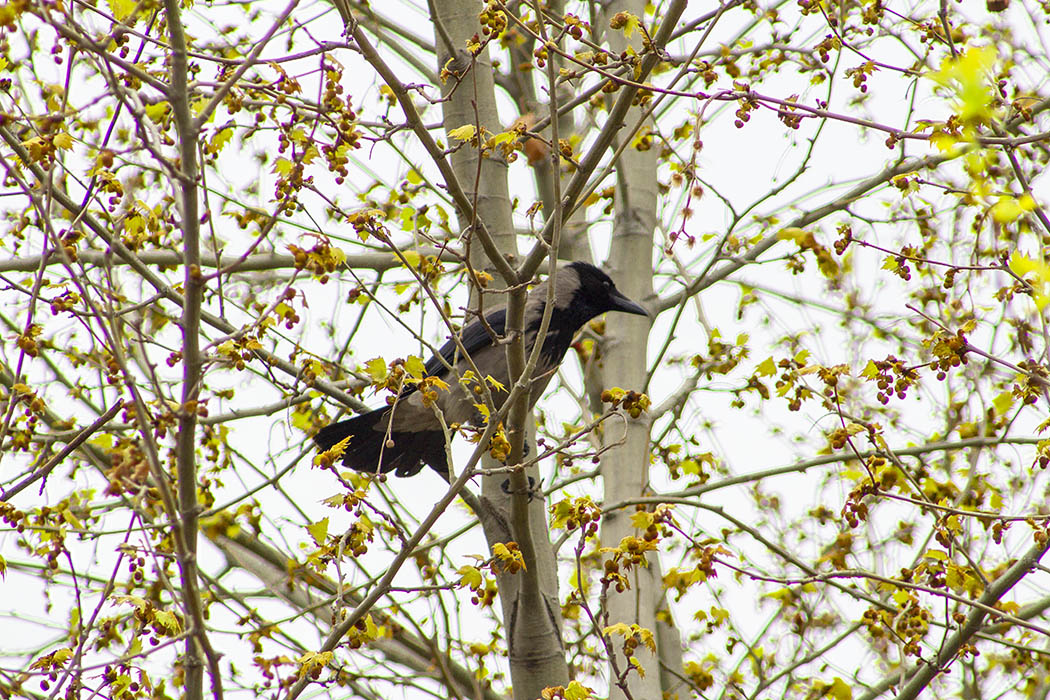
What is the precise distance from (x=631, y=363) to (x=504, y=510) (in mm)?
1503

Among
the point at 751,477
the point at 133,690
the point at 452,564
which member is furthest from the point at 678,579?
the point at 133,690

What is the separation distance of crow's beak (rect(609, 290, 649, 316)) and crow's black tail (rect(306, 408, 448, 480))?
47.2 inches

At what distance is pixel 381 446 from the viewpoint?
554cm

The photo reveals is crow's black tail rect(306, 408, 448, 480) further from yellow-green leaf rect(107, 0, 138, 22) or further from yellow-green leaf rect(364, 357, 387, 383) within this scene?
yellow-green leaf rect(107, 0, 138, 22)

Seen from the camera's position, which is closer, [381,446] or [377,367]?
[377,367]

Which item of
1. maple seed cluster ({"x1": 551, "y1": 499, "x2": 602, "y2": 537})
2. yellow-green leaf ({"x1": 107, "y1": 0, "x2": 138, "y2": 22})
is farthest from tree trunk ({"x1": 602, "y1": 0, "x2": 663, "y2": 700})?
yellow-green leaf ({"x1": 107, "y1": 0, "x2": 138, "y2": 22})

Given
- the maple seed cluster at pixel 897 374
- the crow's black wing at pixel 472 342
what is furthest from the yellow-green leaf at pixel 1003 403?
the crow's black wing at pixel 472 342

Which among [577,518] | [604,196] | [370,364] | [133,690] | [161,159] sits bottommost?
[133,690]

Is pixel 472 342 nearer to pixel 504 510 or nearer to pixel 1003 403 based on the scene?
pixel 504 510

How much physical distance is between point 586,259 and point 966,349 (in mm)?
3649

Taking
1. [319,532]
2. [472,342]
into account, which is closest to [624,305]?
[472,342]

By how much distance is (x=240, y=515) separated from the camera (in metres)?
5.39

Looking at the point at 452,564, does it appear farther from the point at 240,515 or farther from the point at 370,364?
the point at 370,364

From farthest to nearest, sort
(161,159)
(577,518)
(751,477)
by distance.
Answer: (751,477) → (577,518) → (161,159)
